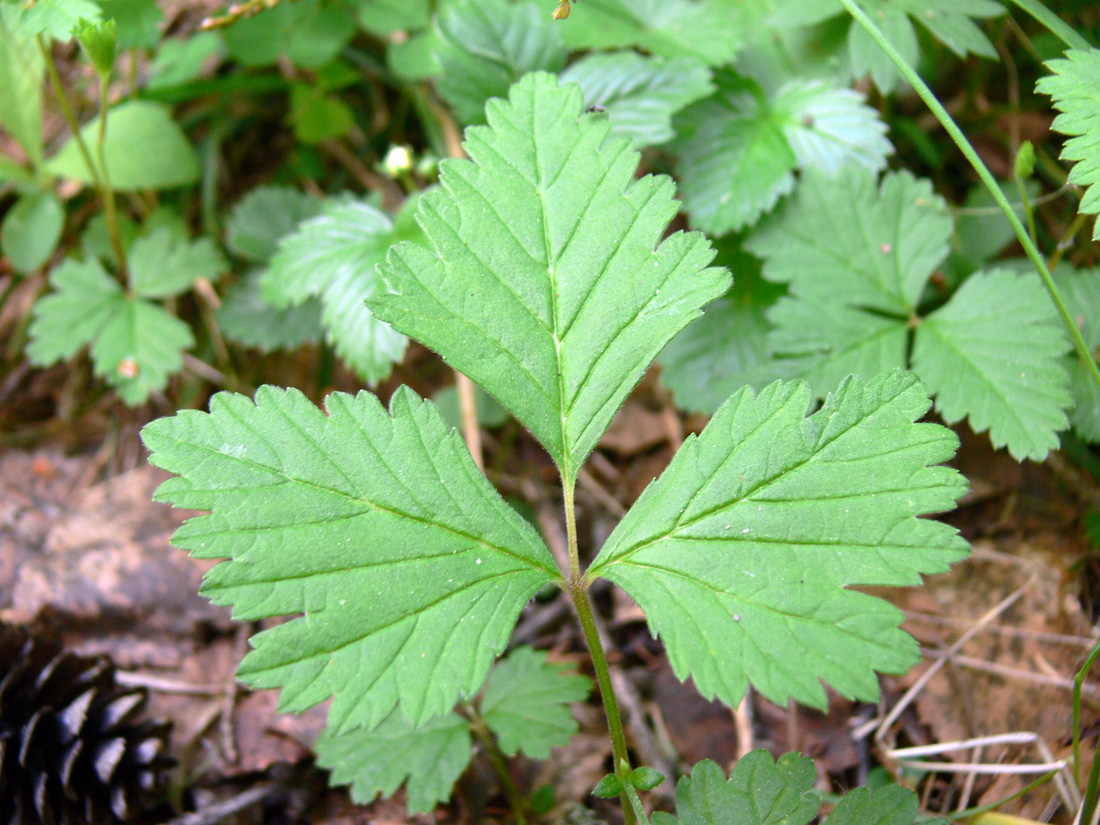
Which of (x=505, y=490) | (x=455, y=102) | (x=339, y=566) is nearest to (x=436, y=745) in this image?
(x=339, y=566)

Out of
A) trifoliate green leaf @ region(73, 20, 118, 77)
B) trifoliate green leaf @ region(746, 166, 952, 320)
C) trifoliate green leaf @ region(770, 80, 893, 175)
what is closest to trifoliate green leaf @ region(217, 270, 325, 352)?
trifoliate green leaf @ region(73, 20, 118, 77)

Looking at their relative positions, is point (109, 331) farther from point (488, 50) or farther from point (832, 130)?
point (832, 130)

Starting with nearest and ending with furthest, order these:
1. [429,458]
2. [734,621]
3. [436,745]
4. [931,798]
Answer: [734,621] → [429,458] → [436,745] → [931,798]

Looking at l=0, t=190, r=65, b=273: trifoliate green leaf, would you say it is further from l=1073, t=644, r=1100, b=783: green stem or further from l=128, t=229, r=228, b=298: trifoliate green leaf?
l=1073, t=644, r=1100, b=783: green stem

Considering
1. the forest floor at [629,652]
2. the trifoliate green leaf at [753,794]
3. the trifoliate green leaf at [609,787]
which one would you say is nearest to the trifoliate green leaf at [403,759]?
the forest floor at [629,652]

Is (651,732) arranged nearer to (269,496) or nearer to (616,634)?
(616,634)

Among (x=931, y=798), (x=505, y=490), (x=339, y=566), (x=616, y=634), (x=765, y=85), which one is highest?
(x=765, y=85)

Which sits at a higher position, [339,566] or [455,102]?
[455,102]

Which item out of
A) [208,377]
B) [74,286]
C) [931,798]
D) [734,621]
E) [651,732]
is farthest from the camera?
[208,377]
